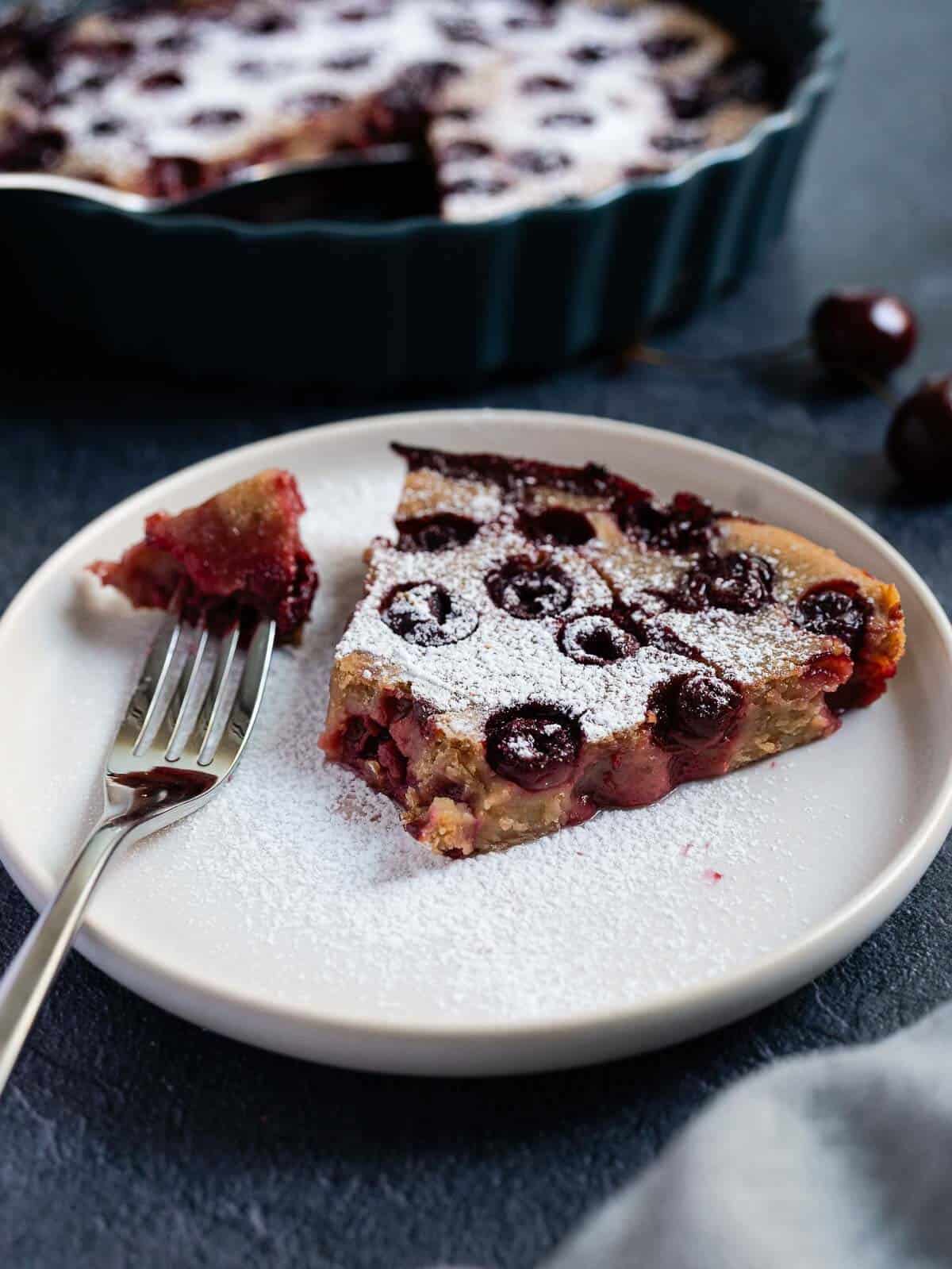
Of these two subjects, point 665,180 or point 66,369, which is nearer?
point 665,180

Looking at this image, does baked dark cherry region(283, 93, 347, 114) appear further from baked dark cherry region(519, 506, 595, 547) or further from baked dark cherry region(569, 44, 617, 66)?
baked dark cherry region(519, 506, 595, 547)

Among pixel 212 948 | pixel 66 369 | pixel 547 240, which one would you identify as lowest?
pixel 66 369

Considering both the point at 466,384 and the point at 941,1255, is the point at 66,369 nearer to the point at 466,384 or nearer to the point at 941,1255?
the point at 466,384

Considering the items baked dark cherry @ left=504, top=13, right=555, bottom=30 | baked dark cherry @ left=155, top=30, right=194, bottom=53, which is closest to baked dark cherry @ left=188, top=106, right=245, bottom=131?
baked dark cherry @ left=155, top=30, right=194, bottom=53

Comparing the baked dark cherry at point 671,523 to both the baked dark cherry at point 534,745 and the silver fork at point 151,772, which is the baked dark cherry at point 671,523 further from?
the silver fork at point 151,772

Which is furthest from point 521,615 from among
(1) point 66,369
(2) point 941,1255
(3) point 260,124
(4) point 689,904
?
(3) point 260,124

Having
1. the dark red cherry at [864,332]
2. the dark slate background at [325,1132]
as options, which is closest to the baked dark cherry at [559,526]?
the dark slate background at [325,1132]
